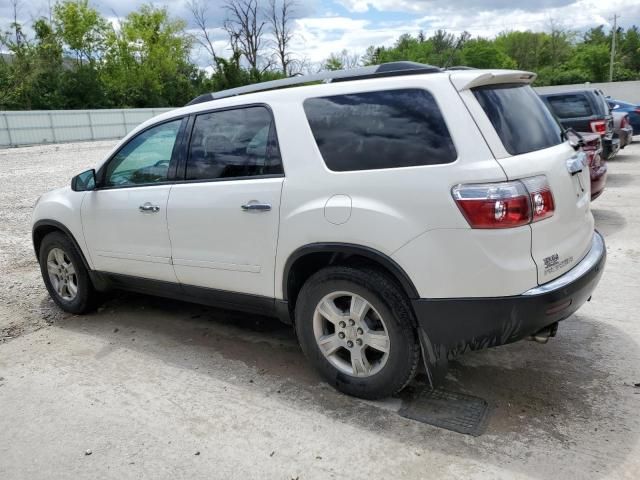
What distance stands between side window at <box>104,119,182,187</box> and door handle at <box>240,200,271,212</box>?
954 mm

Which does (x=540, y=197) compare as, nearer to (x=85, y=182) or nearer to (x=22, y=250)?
(x=85, y=182)

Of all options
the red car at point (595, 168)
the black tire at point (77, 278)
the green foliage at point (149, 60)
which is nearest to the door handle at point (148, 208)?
the black tire at point (77, 278)

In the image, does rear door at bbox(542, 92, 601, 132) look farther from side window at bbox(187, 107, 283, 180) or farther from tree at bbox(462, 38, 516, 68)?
tree at bbox(462, 38, 516, 68)

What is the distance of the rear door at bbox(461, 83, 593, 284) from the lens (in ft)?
9.30

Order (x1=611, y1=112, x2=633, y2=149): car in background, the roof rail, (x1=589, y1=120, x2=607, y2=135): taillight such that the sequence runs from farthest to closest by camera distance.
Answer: (x1=611, y1=112, x2=633, y2=149): car in background, (x1=589, y1=120, x2=607, y2=135): taillight, the roof rail

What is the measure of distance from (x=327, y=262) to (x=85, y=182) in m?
2.58

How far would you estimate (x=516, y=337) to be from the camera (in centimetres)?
288

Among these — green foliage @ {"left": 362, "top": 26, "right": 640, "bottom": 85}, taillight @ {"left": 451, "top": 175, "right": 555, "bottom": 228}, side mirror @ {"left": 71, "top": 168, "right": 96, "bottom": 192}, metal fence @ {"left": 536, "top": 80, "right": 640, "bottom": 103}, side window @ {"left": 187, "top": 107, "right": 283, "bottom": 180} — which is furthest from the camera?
green foliage @ {"left": 362, "top": 26, "right": 640, "bottom": 85}

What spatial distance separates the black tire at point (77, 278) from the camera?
497cm

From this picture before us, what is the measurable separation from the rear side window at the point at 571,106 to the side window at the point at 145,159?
30.2ft

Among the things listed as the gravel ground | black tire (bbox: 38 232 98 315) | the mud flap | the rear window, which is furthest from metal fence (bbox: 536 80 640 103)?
the mud flap

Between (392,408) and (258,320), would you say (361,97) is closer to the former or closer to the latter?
(392,408)

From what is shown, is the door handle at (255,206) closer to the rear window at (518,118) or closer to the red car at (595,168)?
the rear window at (518,118)

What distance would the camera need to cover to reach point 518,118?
3115mm
